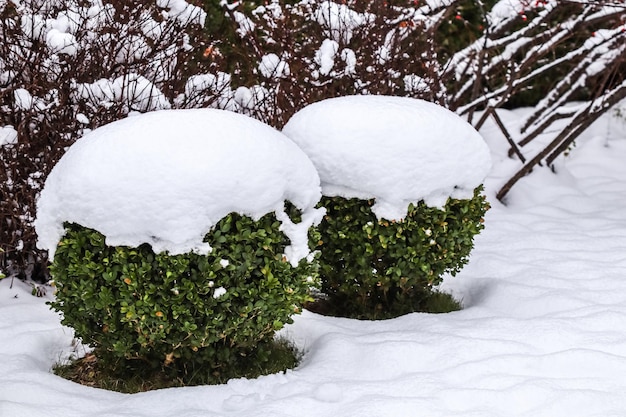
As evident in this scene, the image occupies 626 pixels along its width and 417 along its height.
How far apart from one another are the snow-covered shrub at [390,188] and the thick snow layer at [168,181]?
61 centimetres

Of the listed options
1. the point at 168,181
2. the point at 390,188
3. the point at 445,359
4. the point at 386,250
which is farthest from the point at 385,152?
the point at 168,181

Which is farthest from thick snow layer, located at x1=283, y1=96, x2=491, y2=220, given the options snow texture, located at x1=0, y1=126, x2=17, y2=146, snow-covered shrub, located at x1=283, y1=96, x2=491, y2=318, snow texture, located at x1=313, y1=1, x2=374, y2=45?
snow texture, located at x1=313, y1=1, x2=374, y2=45

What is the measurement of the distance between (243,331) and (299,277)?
33 centimetres

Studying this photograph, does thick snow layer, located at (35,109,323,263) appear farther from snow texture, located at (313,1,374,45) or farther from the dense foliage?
snow texture, located at (313,1,374,45)

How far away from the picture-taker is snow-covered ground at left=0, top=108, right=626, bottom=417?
122 inches

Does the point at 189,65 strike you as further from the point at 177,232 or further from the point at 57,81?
the point at 177,232

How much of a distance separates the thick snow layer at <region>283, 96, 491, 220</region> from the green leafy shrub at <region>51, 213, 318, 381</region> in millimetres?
617

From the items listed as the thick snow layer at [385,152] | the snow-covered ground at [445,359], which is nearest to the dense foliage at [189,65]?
the snow-covered ground at [445,359]

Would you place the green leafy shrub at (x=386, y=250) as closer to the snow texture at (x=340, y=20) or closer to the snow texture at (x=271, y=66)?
the snow texture at (x=271, y=66)

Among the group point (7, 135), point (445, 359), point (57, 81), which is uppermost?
point (57, 81)

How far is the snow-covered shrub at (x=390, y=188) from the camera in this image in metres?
3.79

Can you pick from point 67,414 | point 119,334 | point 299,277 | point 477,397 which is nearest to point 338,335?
point 299,277

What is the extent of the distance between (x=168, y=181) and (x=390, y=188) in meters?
1.23

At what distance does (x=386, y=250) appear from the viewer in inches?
157
